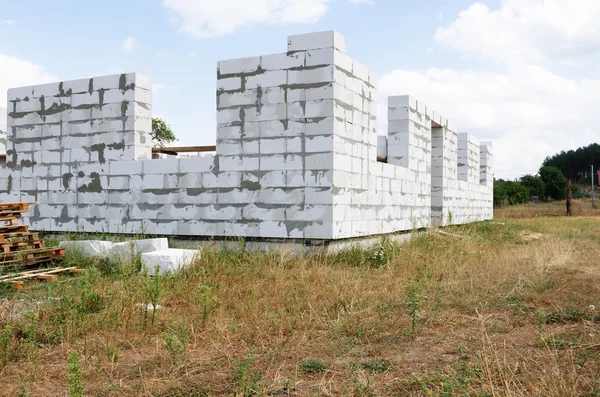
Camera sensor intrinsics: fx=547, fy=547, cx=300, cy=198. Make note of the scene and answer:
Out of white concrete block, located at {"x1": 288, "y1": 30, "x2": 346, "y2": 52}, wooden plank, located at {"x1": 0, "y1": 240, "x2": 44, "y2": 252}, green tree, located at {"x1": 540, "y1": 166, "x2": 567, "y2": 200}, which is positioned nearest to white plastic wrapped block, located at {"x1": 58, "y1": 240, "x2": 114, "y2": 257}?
wooden plank, located at {"x1": 0, "y1": 240, "x2": 44, "y2": 252}

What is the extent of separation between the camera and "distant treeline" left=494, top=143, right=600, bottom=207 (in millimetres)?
39094

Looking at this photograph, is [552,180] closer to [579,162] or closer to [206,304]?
[579,162]

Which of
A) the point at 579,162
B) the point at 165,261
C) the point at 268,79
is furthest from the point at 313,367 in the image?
the point at 579,162

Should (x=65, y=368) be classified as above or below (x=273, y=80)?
below

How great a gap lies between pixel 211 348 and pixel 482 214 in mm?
17246

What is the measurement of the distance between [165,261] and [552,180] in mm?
54433

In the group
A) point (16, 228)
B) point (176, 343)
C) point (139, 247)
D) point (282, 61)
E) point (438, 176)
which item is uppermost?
point (282, 61)

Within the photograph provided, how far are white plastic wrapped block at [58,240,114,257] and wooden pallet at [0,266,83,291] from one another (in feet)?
1.52

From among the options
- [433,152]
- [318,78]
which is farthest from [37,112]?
[433,152]

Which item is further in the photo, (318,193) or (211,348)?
(318,193)

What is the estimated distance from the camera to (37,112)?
10609mm

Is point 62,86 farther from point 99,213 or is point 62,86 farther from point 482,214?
point 482,214

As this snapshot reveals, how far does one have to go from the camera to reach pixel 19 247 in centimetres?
849

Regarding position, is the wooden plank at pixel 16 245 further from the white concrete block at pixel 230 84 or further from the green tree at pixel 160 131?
the green tree at pixel 160 131
